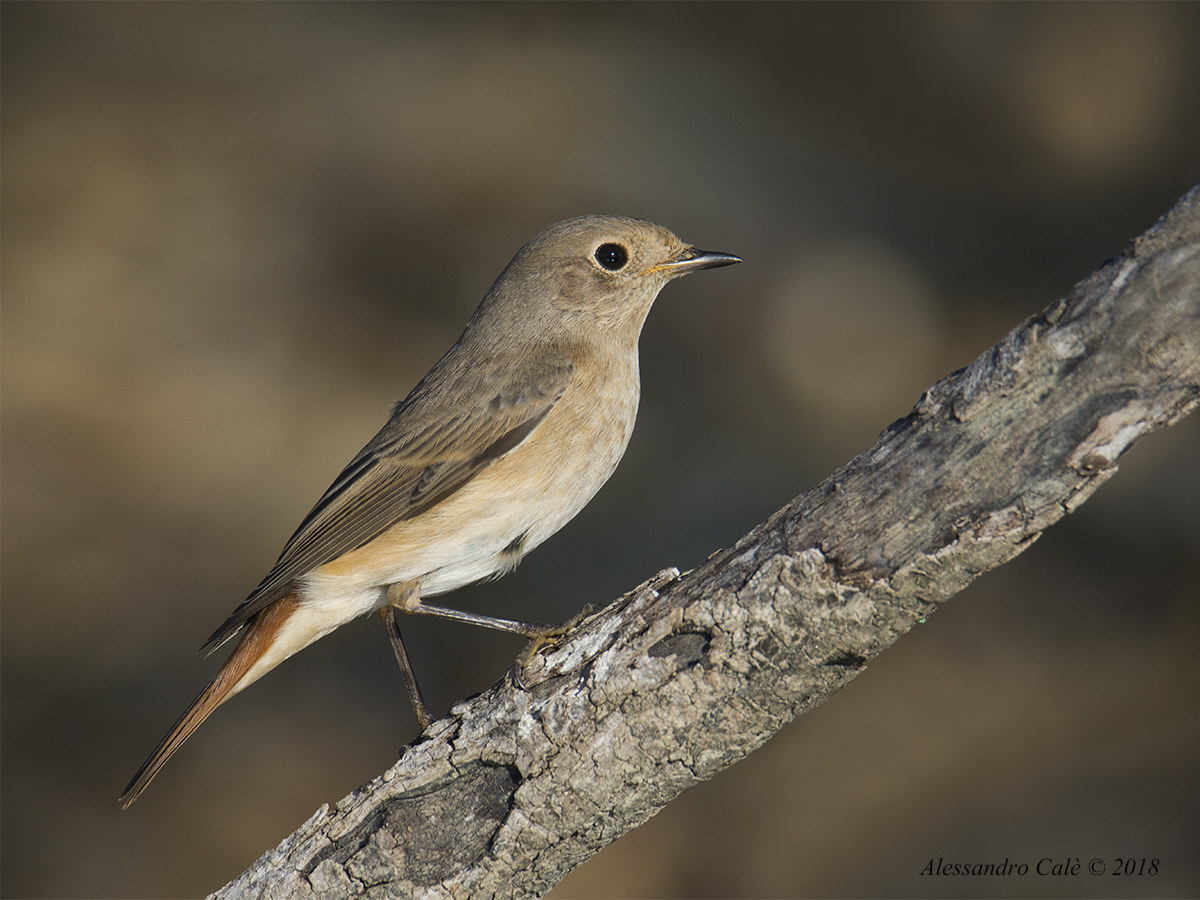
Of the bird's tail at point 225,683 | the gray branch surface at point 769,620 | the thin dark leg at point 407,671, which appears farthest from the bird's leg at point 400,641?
the gray branch surface at point 769,620

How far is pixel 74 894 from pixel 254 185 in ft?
23.3

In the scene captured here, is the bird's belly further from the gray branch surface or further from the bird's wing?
the gray branch surface

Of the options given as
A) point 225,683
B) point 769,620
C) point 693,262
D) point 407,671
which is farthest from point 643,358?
point 769,620

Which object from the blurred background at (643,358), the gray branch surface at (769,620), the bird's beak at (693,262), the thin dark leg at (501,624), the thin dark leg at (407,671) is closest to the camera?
the gray branch surface at (769,620)

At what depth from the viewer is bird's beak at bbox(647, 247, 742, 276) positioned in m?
4.63

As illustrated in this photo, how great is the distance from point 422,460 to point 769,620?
6.73ft

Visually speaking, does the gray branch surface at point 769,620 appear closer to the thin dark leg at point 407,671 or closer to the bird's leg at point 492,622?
the bird's leg at point 492,622

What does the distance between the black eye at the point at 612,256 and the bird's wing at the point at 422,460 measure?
1.93 feet

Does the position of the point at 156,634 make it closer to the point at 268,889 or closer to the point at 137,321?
the point at 137,321

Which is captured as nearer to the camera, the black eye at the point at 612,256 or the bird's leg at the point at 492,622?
the bird's leg at the point at 492,622

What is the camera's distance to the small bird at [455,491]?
13.1 ft

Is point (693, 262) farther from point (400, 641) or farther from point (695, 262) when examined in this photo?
point (400, 641)

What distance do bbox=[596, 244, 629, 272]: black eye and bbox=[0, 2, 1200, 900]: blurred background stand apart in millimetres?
3025

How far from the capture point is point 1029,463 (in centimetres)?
222
